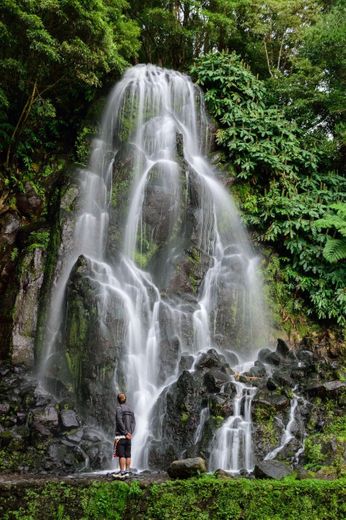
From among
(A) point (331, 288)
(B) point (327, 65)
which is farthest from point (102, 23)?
(A) point (331, 288)

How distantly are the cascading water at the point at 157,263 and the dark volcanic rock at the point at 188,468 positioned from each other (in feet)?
6.93

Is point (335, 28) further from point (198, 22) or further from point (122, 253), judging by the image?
point (122, 253)

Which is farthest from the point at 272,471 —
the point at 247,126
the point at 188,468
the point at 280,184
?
the point at 247,126

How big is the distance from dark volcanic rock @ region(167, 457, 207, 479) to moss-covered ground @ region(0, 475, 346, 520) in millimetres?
425

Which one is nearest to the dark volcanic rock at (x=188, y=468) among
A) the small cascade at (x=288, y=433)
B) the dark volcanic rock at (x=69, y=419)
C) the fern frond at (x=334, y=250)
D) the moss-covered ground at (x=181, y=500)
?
the moss-covered ground at (x=181, y=500)

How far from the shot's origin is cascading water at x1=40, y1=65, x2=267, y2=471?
10500mm

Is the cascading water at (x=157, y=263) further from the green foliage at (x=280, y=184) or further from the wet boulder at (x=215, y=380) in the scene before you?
the green foliage at (x=280, y=184)

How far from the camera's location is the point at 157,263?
12.7 metres

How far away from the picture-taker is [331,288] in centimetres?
1357

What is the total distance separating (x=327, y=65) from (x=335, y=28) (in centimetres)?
113

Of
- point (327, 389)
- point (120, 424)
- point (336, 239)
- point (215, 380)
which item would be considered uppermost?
point (336, 239)

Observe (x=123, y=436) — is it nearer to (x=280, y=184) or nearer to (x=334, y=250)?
(x=334, y=250)

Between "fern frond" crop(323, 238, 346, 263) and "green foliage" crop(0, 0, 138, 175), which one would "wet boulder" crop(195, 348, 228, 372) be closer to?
"fern frond" crop(323, 238, 346, 263)

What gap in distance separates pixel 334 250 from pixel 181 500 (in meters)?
9.10
